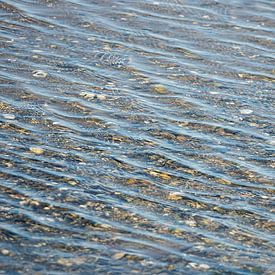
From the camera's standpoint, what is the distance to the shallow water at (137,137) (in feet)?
21.2

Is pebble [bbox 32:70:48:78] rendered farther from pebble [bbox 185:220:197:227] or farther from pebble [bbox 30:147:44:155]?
pebble [bbox 185:220:197:227]

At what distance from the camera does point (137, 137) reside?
8.32 meters

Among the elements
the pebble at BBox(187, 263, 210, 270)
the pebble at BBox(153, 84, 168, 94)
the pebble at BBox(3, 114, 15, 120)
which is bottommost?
the pebble at BBox(187, 263, 210, 270)

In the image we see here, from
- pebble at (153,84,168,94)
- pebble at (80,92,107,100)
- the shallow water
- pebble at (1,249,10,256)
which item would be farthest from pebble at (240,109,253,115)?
pebble at (1,249,10,256)

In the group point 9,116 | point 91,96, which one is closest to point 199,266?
point 9,116

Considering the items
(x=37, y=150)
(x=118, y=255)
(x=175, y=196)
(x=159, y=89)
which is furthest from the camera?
(x=159, y=89)

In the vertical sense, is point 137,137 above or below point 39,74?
below

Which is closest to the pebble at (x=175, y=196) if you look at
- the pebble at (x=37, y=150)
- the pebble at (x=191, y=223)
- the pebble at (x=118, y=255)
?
the pebble at (x=191, y=223)

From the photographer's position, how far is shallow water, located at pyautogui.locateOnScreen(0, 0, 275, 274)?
21.2ft

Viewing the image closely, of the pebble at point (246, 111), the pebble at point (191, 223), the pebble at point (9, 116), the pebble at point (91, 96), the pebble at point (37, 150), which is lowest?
the pebble at point (191, 223)

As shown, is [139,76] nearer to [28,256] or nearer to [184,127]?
[184,127]

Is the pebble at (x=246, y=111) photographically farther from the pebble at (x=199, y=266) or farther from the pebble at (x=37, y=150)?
the pebble at (x=199, y=266)

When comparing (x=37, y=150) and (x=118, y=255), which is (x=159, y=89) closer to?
(x=37, y=150)

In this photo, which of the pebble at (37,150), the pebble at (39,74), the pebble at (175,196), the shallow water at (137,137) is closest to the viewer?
the shallow water at (137,137)
